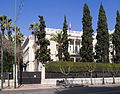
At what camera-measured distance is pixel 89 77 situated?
39344mm

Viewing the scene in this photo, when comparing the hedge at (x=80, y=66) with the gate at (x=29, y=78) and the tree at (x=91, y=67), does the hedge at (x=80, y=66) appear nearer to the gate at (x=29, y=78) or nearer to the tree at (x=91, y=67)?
the tree at (x=91, y=67)

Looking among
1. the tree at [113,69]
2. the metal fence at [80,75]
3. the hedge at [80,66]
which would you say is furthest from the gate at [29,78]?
the tree at [113,69]

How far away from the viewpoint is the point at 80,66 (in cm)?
3941

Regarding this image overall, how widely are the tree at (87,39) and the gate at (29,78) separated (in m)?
11.3

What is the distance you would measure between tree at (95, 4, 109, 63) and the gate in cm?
1469

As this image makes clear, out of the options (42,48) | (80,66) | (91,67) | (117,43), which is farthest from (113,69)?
(42,48)

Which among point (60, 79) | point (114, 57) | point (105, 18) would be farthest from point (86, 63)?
point (105, 18)

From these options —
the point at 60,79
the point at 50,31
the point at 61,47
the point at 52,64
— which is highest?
the point at 50,31

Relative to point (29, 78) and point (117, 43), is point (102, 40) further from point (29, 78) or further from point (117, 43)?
point (29, 78)

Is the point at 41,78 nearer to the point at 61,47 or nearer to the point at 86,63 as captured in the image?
the point at 86,63

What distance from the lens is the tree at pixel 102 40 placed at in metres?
43.7

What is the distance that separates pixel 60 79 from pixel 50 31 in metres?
21.0

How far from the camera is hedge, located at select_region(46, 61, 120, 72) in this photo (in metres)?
37.0

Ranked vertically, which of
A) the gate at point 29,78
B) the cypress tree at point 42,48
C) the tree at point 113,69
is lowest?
the gate at point 29,78
